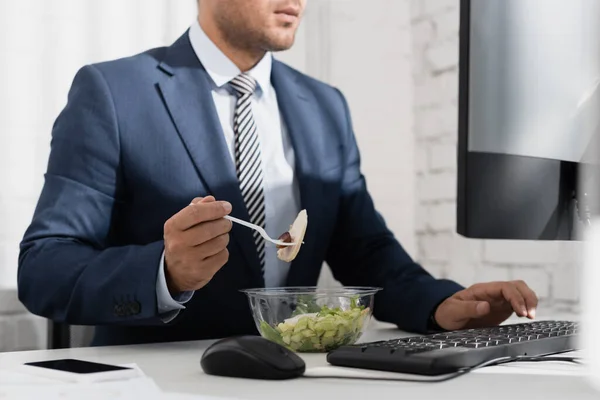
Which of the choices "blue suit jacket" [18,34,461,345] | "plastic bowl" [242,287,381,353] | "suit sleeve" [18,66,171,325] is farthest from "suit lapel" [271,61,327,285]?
"plastic bowl" [242,287,381,353]

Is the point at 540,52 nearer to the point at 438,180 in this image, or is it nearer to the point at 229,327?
the point at 229,327

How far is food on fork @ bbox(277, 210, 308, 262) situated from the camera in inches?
41.9

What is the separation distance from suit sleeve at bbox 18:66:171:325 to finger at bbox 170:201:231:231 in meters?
0.14

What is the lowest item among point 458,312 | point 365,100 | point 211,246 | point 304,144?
point 458,312

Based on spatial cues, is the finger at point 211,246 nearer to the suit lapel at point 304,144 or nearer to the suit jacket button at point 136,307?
the suit jacket button at point 136,307

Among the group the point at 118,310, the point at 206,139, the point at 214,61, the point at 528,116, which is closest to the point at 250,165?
the point at 206,139

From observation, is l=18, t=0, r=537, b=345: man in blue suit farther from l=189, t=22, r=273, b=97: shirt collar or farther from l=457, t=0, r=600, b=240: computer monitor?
l=457, t=0, r=600, b=240: computer monitor

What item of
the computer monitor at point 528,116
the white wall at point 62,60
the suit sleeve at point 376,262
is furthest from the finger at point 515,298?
the white wall at point 62,60

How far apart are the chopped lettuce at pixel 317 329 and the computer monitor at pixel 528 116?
186 millimetres

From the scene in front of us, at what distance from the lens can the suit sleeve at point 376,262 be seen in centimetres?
141

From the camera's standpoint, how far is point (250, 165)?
1562 millimetres

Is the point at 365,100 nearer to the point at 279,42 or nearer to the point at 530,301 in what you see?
the point at 279,42

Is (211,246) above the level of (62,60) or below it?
below

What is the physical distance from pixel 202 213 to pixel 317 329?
193 mm
